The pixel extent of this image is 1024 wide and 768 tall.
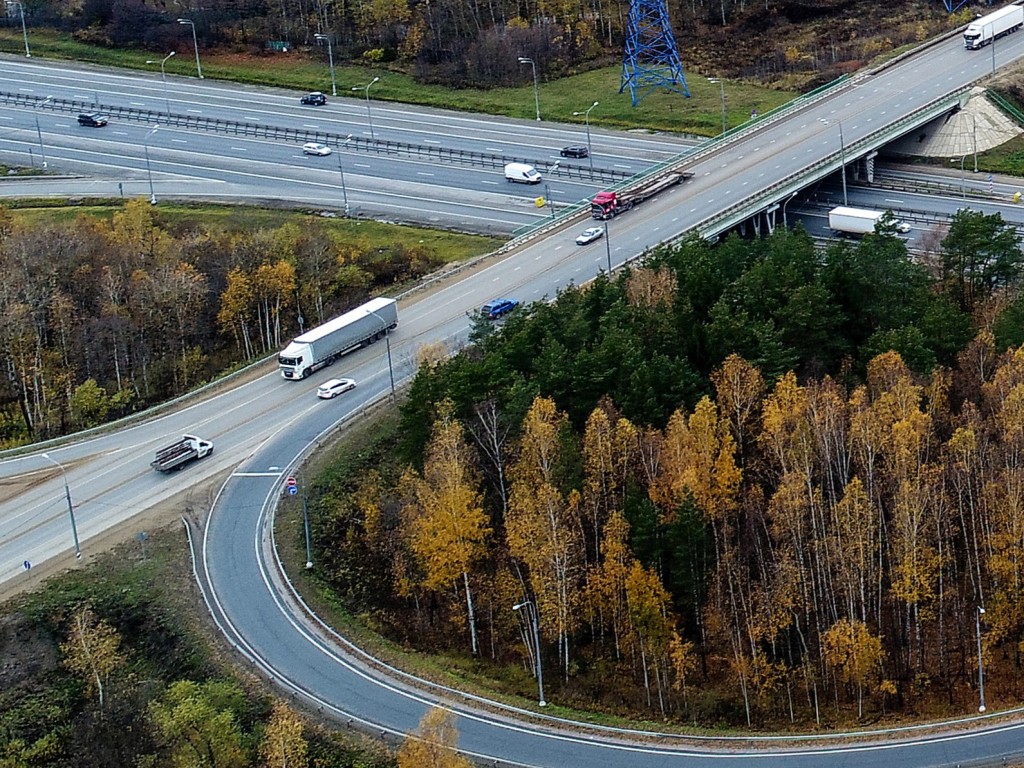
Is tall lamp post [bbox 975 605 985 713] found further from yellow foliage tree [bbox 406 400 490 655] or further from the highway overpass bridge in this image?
the highway overpass bridge

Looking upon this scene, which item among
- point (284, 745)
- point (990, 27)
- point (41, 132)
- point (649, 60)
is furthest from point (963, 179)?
point (41, 132)

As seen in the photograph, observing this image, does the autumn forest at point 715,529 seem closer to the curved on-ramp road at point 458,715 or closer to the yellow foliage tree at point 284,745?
the curved on-ramp road at point 458,715

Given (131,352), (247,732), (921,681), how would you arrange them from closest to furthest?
1. (247,732)
2. (921,681)
3. (131,352)

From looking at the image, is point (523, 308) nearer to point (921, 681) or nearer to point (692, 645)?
point (692, 645)

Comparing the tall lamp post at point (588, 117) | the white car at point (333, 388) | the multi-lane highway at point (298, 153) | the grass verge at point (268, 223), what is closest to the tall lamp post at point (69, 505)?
the white car at point (333, 388)

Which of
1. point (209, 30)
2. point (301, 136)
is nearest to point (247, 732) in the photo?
point (301, 136)

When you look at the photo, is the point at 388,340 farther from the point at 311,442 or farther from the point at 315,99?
the point at 315,99
